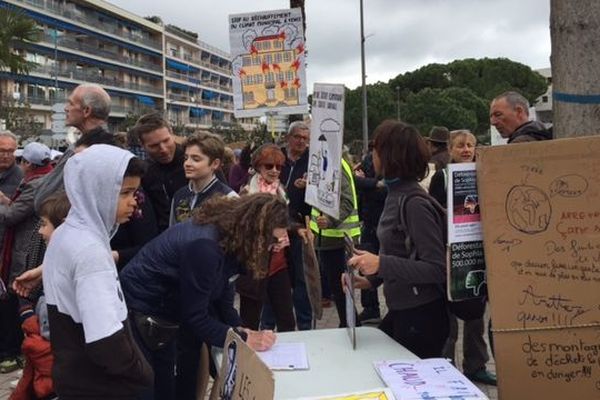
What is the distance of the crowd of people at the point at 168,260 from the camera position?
2.16m

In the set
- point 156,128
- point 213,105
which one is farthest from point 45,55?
point 156,128

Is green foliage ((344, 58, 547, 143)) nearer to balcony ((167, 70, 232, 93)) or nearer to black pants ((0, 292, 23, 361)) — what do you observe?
black pants ((0, 292, 23, 361))

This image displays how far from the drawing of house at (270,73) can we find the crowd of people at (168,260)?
5.35ft

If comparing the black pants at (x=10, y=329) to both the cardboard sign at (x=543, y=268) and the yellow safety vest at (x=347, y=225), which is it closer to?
the yellow safety vest at (x=347, y=225)

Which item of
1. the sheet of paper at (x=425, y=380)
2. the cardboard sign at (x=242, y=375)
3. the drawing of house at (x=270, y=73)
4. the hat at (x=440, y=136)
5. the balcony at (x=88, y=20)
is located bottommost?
the sheet of paper at (x=425, y=380)

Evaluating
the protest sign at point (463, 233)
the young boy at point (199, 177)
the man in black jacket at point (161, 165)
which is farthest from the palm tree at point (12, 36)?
the protest sign at point (463, 233)

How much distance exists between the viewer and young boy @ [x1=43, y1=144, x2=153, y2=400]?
6.70ft

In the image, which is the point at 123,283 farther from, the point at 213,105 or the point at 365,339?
the point at 213,105

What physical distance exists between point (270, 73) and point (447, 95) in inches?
2024

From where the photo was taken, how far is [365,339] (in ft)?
9.23

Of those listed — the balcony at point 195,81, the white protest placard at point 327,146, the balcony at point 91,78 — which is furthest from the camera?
the balcony at point 195,81

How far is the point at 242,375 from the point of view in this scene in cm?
202

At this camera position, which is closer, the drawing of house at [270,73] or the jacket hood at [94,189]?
the jacket hood at [94,189]

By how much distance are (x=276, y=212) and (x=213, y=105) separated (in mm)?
101288
